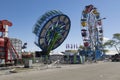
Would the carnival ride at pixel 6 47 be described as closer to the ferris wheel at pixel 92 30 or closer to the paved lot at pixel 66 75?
the paved lot at pixel 66 75

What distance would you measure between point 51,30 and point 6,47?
30138 mm

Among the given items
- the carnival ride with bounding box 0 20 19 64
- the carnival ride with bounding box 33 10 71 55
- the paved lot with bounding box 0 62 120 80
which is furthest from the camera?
the carnival ride with bounding box 33 10 71 55

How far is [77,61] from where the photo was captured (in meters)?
67.4

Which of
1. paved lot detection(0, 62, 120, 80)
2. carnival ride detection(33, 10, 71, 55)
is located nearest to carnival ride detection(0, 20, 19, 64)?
paved lot detection(0, 62, 120, 80)

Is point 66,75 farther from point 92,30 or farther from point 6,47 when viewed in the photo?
point 92,30

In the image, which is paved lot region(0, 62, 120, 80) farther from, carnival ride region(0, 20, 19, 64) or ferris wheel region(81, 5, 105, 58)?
ferris wheel region(81, 5, 105, 58)

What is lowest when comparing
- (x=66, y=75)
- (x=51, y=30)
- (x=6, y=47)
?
(x=66, y=75)

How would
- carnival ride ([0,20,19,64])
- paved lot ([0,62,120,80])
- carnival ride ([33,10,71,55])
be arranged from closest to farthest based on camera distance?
paved lot ([0,62,120,80]), carnival ride ([0,20,19,64]), carnival ride ([33,10,71,55])

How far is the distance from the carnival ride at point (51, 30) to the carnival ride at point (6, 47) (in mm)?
22247

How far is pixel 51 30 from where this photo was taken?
70875mm

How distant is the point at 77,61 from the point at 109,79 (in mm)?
46450

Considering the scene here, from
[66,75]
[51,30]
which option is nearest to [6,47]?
[66,75]

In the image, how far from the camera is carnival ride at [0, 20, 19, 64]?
135 ft

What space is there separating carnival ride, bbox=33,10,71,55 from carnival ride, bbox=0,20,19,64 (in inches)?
876
